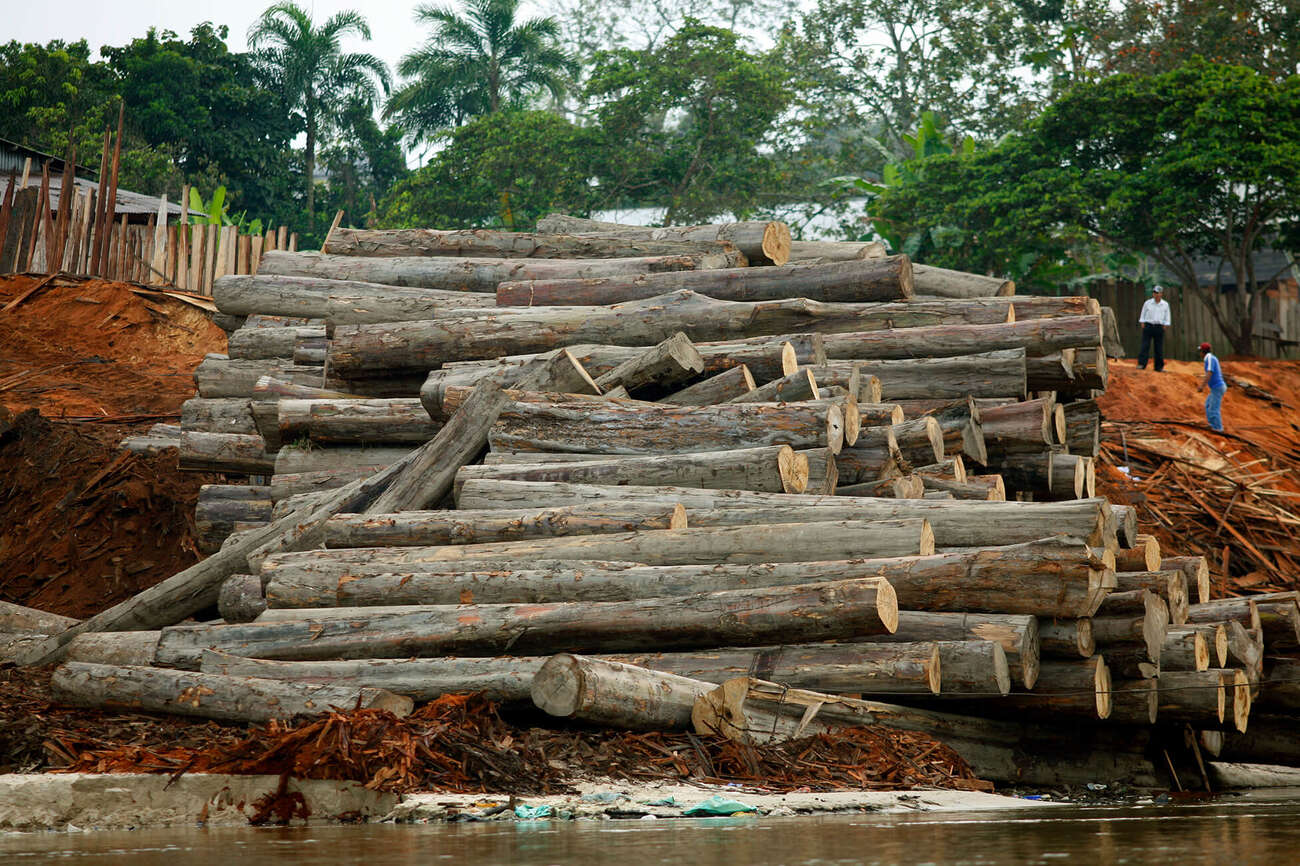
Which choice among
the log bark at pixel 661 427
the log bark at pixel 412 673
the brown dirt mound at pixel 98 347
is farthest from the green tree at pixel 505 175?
the log bark at pixel 412 673

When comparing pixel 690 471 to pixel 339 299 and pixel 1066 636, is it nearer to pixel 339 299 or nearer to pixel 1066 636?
pixel 1066 636

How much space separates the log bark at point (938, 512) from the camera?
6.89 m

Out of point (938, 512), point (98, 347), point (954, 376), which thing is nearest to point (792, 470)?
point (938, 512)

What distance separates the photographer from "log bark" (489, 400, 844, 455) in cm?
787

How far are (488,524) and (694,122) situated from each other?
27731 mm

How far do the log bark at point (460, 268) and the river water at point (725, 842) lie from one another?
7079 mm

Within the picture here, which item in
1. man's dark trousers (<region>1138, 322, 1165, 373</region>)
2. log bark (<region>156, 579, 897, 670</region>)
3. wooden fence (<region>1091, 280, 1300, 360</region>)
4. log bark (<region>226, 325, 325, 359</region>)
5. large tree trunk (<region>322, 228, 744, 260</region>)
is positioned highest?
wooden fence (<region>1091, 280, 1300, 360</region>)

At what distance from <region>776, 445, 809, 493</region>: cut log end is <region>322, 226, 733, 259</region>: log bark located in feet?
15.5

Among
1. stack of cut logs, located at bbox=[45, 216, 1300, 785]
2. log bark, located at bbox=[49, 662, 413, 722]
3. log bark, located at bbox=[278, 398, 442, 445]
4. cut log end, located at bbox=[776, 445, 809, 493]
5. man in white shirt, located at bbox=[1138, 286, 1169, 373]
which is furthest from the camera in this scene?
man in white shirt, located at bbox=[1138, 286, 1169, 373]

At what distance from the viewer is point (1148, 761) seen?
24.8 feet

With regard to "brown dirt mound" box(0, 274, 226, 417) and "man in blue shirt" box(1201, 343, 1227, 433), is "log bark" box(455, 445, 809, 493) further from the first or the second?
"man in blue shirt" box(1201, 343, 1227, 433)

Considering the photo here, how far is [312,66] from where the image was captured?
4159 cm

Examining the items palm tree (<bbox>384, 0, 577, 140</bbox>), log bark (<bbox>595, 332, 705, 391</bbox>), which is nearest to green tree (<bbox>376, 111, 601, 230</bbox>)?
palm tree (<bbox>384, 0, 577, 140</bbox>)

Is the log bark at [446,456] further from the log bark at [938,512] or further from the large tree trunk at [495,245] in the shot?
the large tree trunk at [495,245]
